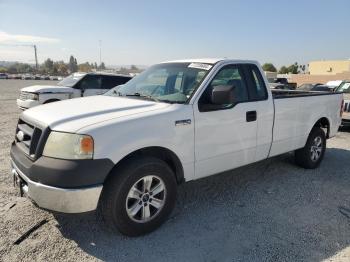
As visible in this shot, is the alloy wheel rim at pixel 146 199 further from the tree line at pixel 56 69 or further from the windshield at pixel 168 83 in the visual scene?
the tree line at pixel 56 69

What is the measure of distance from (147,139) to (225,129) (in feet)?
3.89

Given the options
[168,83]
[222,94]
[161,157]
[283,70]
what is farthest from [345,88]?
[283,70]

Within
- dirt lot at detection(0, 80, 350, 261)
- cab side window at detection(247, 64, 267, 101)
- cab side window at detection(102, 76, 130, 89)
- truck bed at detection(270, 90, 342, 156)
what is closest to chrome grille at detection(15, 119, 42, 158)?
dirt lot at detection(0, 80, 350, 261)

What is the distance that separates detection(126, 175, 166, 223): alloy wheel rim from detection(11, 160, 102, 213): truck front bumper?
40 cm

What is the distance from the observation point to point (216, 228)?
3754 mm

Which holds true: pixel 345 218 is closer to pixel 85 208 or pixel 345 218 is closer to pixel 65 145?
pixel 85 208

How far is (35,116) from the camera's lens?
141 inches

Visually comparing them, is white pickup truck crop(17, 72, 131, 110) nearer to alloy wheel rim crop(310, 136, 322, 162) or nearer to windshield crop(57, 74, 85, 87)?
windshield crop(57, 74, 85, 87)

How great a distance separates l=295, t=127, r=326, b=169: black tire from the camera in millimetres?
5898

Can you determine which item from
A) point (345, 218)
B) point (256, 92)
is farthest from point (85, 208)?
point (345, 218)

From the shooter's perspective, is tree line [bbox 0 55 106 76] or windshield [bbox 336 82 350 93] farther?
tree line [bbox 0 55 106 76]

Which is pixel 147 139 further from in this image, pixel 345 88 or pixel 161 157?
pixel 345 88

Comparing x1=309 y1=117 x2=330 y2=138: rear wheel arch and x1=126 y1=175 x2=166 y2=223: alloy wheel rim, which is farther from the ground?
x1=309 y1=117 x2=330 y2=138: rear wheel arch

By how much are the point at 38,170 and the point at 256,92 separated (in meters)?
3.03
